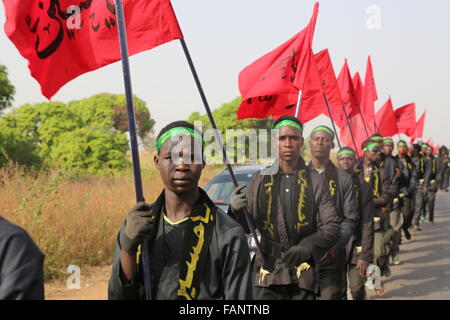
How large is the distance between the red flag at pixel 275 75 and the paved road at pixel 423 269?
296cm

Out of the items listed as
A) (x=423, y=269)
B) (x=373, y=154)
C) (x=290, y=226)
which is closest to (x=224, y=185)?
(x=373, y=154)

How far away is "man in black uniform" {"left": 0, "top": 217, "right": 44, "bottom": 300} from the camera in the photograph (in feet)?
6.45

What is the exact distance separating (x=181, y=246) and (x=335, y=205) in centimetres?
308

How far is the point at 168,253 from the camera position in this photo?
9.09 ft

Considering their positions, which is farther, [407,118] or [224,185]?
[407,118]

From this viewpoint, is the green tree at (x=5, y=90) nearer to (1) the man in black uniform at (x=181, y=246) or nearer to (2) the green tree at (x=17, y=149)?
(2) the green tree at (x=17, y=149)

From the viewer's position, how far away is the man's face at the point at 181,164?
282 cm

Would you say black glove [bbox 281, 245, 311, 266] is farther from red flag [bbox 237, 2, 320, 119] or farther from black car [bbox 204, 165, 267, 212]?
black car [bbox 204, 165, 267, 212]

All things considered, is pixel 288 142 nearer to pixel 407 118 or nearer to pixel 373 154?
pixel 373 154

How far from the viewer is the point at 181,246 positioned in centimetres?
274

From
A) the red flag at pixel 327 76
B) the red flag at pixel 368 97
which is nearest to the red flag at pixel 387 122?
the red flag at pixel 368 97

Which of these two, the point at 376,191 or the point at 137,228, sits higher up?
the point at 137,228

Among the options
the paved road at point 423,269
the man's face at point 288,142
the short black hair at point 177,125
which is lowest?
the paved road at point 423,269
